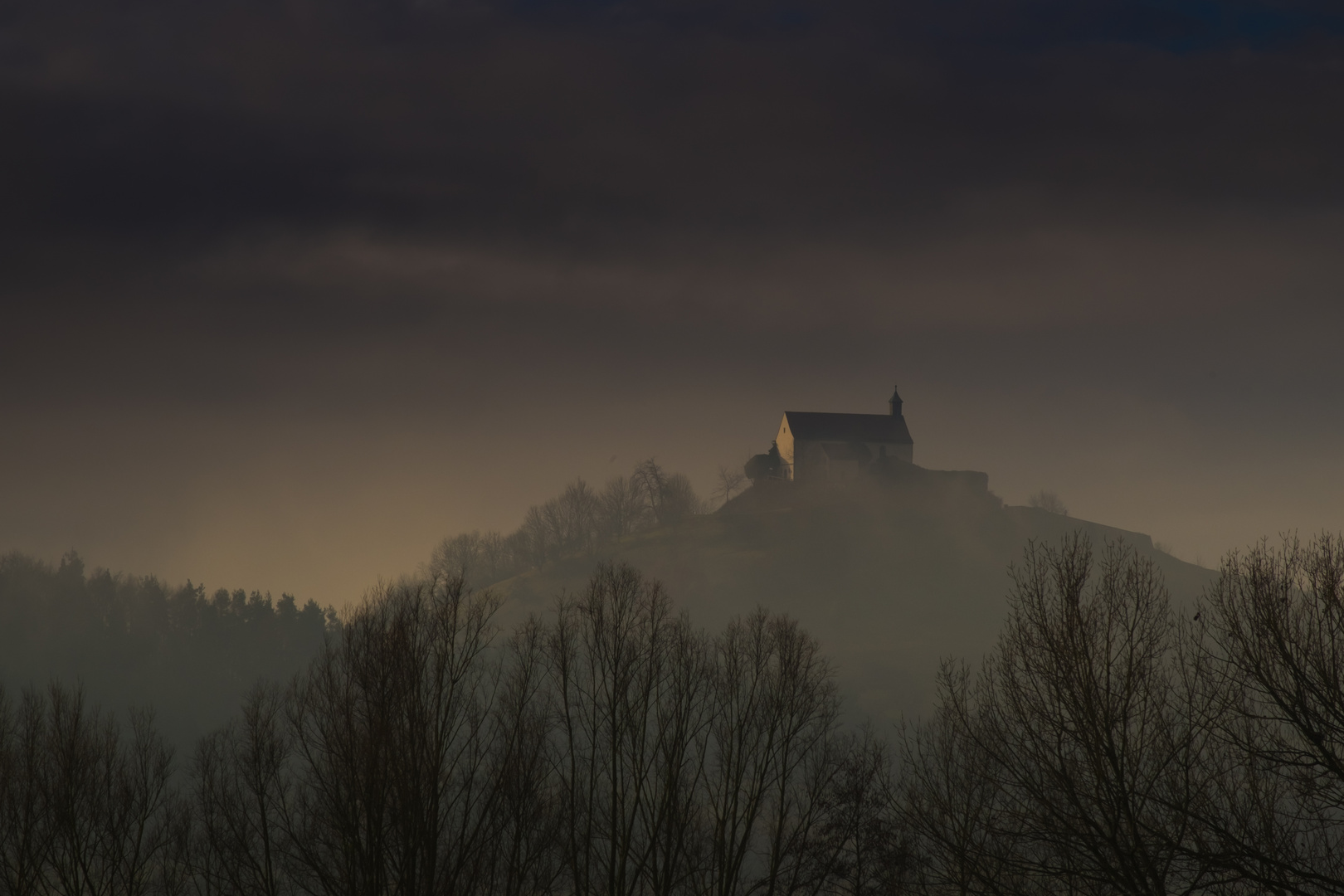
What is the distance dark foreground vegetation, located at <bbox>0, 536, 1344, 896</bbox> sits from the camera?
51.0 ft

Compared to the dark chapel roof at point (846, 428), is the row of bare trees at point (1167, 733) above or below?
below

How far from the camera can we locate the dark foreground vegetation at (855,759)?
15.5 meters

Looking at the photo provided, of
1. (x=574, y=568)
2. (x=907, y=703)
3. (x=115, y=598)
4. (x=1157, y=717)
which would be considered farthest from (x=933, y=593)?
(x=1157, y=717)

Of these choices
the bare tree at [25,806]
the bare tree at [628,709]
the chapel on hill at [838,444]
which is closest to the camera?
the bare tree at [628,709]

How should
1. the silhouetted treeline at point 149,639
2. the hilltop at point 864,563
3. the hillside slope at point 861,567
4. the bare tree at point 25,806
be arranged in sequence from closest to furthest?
the bare tree at point 25,806
the silhouetted treeline at point 149,639
the hillside slope at point 861,567
the hilltop at point 864,563

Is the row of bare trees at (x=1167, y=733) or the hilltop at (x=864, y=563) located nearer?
the row of bare trees at (x=1167, y=733)

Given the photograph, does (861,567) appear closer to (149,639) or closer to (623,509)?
(623,509)

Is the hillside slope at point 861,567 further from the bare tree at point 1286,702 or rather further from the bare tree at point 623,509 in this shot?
the bare tree at point 1286,702

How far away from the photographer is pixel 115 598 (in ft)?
454

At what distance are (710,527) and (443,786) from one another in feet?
450

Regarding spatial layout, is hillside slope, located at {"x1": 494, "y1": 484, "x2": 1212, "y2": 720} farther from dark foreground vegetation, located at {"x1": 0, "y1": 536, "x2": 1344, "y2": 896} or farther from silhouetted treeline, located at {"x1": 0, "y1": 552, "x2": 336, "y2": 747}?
dark foreground vegetation, located at {"x1": 0, "y1": 536, "x2": 1344, "y2": 896}

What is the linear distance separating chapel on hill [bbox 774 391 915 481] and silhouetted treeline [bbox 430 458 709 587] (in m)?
21.2

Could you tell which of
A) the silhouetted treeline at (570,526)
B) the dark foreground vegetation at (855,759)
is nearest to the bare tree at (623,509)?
the silhouetted treeline at (570,526)

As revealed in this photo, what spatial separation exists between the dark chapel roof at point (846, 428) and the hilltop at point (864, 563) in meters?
8.54
